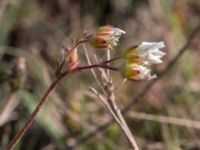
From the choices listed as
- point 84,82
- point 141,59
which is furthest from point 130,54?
point 84,82

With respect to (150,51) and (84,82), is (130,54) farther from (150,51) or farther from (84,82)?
(84,82)

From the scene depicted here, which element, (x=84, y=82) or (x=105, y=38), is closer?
(x=105, y=38)

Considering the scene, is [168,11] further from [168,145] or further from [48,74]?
[168,145]

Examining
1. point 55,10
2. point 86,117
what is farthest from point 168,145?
point 55,10

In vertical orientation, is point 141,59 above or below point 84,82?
above

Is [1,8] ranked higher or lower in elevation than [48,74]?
higher

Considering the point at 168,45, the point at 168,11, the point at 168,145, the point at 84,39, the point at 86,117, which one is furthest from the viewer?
the point at 168,45
